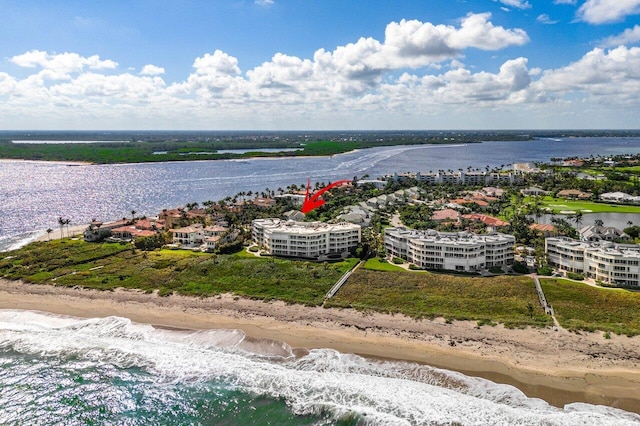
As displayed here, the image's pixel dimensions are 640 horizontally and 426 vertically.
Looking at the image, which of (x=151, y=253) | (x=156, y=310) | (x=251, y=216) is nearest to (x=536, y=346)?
(x=156, y=310)

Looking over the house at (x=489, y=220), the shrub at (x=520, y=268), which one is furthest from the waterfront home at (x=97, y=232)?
the house at (x=489, y=220)

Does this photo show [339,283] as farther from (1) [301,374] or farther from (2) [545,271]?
(2) [545,271]

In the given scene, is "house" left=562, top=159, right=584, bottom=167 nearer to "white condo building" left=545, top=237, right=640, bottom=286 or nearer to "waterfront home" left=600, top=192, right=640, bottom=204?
"waterfront home" left=600, top=192, right=640, bottom=204

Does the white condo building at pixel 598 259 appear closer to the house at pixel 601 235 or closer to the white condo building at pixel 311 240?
the house at pixel 601 235

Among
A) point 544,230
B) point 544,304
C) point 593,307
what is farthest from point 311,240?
point 544,230

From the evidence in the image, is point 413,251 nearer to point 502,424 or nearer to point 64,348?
point 502,424
